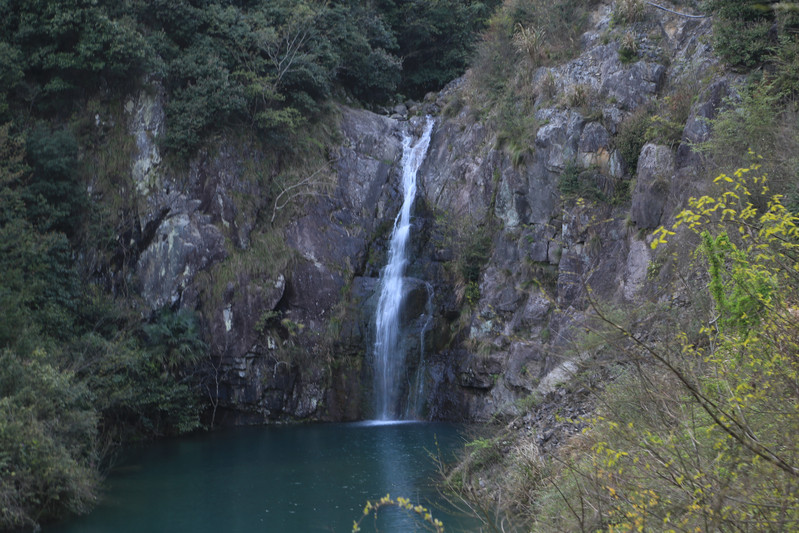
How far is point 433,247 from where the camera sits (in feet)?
69.4

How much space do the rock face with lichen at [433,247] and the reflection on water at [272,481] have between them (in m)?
2.09

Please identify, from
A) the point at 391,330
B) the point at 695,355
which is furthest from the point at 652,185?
the point at 391,330

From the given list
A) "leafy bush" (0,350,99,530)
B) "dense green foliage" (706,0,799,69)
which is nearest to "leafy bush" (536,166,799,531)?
"leafy bush" (0,350,99,530)

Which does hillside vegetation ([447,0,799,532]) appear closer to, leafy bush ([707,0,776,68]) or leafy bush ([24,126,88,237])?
leafy bush ([707,0,776,68])

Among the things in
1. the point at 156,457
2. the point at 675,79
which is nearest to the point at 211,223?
the point at 156,457

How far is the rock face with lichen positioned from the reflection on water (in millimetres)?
2093

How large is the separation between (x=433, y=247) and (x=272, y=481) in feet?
33.5

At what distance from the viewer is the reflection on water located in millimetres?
10875

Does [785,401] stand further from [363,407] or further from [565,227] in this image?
[363,407]

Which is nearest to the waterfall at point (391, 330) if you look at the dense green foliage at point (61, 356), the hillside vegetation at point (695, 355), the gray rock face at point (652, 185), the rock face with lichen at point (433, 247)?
the rock face with lichen at point (433, 247)

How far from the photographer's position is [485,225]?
65.1 ft

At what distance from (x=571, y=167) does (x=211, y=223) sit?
11241 millimetres

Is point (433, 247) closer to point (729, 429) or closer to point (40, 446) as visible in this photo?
point (40, 446)

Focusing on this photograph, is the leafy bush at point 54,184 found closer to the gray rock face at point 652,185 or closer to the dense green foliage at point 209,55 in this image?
the dense green foliage at point 209,55
